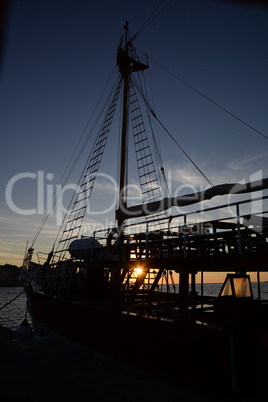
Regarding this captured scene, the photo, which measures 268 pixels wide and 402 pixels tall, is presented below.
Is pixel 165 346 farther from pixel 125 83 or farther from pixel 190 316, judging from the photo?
pixel 125 83

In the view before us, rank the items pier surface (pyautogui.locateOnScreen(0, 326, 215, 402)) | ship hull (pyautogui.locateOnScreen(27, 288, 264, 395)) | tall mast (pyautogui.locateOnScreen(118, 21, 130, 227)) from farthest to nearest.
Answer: tall mast (pyautogui.locateOnScreen(118, 21, 130, 227)), ship hull (pyautogui.locateOnScreen(27, 288, 264, 395)), pier surface (pyautogui.locateOnScreen(0, 326, 215, 402))

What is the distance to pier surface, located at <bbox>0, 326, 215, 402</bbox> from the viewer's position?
5.23m

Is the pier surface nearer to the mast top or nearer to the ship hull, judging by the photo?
the ship hull

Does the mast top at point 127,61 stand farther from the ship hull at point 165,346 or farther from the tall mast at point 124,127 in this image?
the ship hull at point 165,346

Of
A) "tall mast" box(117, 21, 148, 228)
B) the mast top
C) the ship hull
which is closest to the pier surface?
the ship hull

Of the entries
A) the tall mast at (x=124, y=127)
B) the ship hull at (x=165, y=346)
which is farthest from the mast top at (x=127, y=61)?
the ship hull at (x=165, y=346)

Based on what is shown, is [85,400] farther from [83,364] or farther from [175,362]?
[175,362]

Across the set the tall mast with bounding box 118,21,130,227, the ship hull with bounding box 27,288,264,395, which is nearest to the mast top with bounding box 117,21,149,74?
the tall mast with bounding box 118,21,130,227

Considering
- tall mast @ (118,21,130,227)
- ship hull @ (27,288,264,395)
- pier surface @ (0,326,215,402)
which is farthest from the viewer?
tall mast @ (118,21,130,227)

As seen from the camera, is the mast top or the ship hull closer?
the ship hull

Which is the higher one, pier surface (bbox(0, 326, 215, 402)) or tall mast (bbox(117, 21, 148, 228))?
tall mast (bbox(117, 21, 148, 228))

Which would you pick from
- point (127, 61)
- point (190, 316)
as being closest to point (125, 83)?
point (127, 61)

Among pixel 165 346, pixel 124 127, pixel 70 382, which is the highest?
pixel 124 127

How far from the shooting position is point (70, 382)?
19.0 feet
